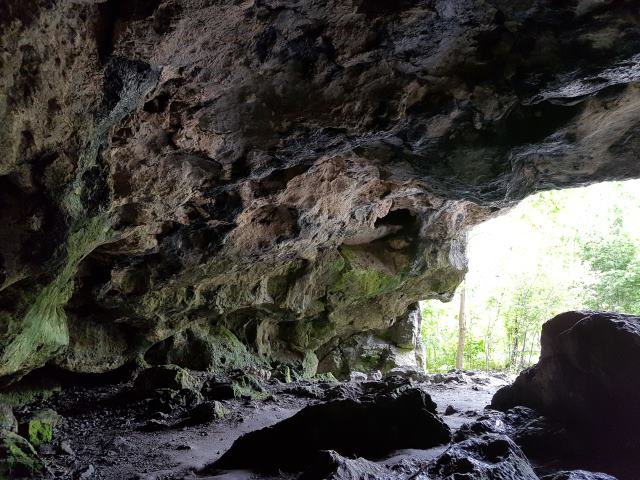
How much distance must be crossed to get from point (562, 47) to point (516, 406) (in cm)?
556

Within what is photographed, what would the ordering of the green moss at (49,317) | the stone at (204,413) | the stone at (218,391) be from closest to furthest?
the green moss at (49,317) → the stone at (204,413) → the stone at (218,391)

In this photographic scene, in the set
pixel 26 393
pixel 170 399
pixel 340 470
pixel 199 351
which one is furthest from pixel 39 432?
pixel 199 351

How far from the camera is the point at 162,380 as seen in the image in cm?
843

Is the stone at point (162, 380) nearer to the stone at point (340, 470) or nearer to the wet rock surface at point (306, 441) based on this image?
the wet rock surface at point (306, 441)

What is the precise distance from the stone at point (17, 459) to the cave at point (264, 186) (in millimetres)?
24

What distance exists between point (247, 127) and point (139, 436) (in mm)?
4459

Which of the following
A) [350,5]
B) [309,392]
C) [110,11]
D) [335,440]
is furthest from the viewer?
[309,392]

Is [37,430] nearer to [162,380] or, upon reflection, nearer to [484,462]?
[162,380]

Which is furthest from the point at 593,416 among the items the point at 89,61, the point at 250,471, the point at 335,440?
the point at 89,61

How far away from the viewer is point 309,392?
364 inches

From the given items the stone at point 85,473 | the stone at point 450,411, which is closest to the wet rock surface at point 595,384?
the stone at point 450,411

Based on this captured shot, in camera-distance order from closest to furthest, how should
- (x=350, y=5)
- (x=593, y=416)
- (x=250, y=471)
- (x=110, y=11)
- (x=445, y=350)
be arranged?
(x=110, y=11), (x=350, y=5), (x=250, y=471), (x=593, y=416), (x=445, y=350)

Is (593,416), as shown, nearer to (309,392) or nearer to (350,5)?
(309,392)

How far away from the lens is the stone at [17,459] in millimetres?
4895
